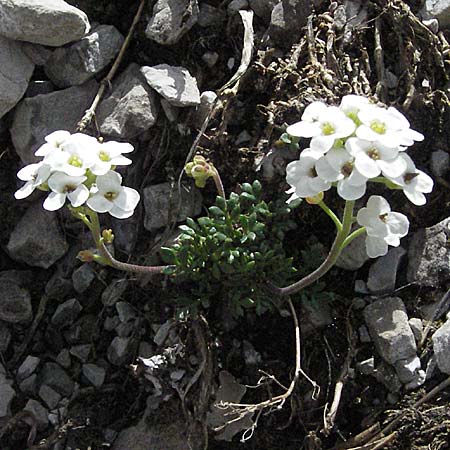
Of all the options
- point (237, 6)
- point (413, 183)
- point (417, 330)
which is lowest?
point (417, 330)

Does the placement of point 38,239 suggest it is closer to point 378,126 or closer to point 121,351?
point 121,351

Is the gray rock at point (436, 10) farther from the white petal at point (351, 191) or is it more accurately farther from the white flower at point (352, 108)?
the white petal at point (351, 191)

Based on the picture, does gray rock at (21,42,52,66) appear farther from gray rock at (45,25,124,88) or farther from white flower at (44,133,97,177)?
white flower at (44,133,97,177)

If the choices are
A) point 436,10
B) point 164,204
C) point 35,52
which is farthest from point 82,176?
point 436,10

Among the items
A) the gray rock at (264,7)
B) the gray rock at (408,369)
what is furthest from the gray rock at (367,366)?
the gray rock at (264,7)

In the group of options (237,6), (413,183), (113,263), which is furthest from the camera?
(237,6)

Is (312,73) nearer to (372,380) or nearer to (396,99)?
(396,99)

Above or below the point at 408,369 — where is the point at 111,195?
above

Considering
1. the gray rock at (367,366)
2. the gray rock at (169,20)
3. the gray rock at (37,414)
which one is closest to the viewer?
the gray rock at (367,366)
